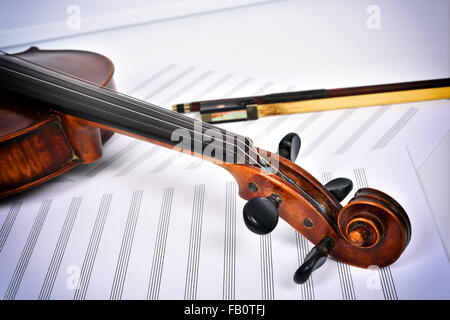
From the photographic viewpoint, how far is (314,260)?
90 centimetres

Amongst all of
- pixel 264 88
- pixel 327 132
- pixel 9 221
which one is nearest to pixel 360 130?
pixel 327 132

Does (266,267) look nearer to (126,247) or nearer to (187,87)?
(126,247)

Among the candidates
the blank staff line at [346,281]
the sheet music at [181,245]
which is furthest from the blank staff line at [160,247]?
the blank staff line at [346,281]

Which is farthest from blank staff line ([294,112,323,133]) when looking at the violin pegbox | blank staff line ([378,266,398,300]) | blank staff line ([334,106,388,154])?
blank staff line ([378,266,398,300])

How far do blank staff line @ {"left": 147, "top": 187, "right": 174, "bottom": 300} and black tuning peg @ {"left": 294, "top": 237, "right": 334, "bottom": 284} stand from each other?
14.4 inches

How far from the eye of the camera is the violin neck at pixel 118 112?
1.09 metres

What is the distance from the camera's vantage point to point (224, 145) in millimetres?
1074

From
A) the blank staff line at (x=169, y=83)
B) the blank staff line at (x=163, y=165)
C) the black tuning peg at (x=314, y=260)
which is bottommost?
the black tuning peg at (x=314, y=260)

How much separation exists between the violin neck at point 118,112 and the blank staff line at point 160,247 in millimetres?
208

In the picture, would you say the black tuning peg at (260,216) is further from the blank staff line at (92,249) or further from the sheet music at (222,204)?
the blank staff line at (92,249)

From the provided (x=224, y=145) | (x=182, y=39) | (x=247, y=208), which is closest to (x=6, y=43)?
(x=182, y=39)
